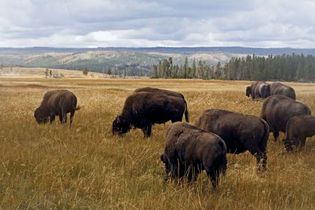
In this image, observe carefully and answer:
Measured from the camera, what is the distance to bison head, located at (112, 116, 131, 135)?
58.3 feet

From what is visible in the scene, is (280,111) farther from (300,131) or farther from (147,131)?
(147,131)

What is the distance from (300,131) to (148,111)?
5.39 meters

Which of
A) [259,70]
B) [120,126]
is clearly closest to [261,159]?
[120,126]

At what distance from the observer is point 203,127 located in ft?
42.7

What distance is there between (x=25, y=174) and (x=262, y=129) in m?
5.87

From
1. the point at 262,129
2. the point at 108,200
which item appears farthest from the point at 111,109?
the point at 108,200

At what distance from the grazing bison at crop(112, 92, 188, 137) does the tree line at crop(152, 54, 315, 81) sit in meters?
124

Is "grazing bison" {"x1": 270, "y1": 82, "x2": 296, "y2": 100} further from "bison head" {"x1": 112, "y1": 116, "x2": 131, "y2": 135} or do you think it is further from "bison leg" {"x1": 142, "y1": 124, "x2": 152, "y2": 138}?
"bison head" {"x1": 112, "y1": 116, "x2": 131, "y2": 135}

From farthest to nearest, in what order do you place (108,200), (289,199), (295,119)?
(295,119) < (289,199) < (108,200)

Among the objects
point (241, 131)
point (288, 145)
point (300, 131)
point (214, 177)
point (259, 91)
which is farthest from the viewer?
point (259, 91)

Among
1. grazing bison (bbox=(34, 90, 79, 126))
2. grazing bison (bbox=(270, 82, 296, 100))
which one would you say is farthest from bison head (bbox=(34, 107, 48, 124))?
grazing bison (bbox=(270, 82, 296, 100))

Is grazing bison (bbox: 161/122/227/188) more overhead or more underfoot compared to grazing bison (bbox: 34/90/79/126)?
more overhead

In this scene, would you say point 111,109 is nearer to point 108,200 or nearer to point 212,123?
point 212,123

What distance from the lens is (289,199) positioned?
8.84m
